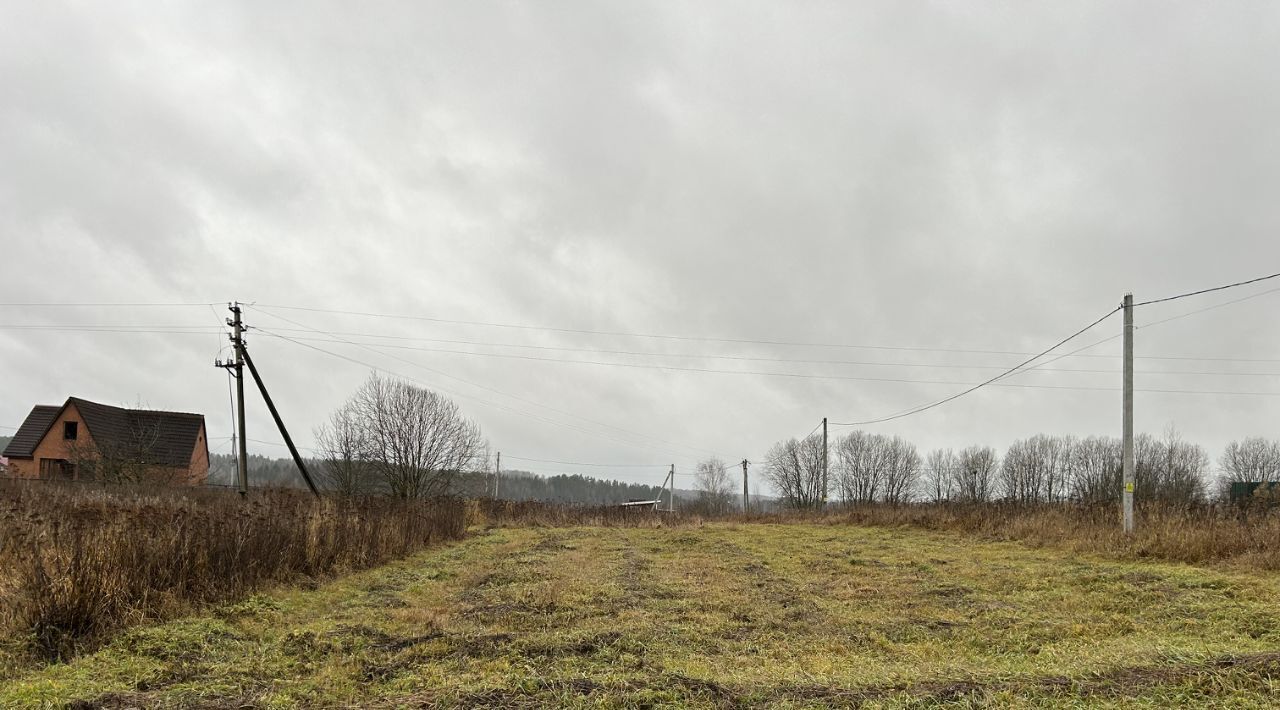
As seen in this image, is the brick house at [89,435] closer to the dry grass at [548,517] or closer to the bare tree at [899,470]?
the dry grass at [548,517]

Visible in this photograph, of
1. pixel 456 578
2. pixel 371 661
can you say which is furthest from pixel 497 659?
pixel 456 578

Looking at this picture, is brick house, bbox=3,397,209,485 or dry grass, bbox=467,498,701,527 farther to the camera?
brick house, bbox=3,397,209,485

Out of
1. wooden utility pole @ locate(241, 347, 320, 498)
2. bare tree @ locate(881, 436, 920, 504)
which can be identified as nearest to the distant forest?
bare tree @ locate(881, 436, 920, 504)

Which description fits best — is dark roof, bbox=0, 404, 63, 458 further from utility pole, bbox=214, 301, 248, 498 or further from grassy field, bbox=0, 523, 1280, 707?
grassy field, bbox=0, 523, 1280, 707

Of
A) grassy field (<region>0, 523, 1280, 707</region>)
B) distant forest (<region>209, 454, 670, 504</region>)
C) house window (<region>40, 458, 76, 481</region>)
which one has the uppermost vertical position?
grassy field (<region>0, 523, 1280, 707</region>)

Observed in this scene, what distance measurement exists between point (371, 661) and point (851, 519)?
2523cm

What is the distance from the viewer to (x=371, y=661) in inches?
223

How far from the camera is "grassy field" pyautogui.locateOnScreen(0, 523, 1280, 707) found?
4453 mm

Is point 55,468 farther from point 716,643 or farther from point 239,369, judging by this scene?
point 716,643

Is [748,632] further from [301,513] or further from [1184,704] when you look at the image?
Result: [301,513]

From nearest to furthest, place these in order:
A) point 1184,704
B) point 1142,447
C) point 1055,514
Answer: point 1184,704
point 1055,514
point 1142,447

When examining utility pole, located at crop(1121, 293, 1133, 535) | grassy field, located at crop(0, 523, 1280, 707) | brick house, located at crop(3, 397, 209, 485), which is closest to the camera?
grassy field, located at crop(0, 523, 1280, 707)

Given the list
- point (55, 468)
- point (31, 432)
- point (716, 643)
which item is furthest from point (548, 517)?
point (31, 432)

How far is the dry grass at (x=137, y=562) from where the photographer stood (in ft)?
18.7
